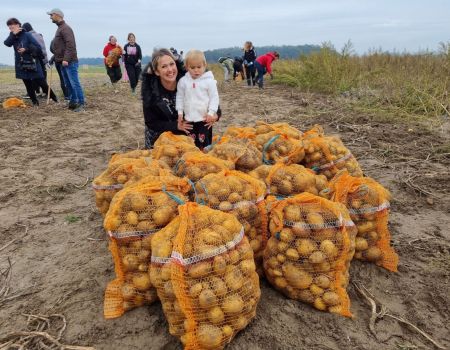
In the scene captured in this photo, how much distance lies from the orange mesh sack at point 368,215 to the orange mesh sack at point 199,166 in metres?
0.83

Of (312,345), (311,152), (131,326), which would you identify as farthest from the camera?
(311,152)

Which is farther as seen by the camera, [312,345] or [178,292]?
[312,345]

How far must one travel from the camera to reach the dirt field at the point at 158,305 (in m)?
2.03

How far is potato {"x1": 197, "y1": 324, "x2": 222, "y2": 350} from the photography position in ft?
5.88

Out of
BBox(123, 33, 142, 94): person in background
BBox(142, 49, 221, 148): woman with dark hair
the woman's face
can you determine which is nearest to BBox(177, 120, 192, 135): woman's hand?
BBox(142, 49, 221, 148): woman with dark hair

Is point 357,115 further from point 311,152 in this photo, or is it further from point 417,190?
point 311,152

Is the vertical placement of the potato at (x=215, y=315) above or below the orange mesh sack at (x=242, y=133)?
below

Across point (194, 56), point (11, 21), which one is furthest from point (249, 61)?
point (194, 56)

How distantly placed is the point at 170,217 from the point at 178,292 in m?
0.52

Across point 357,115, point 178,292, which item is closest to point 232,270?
point 178,292

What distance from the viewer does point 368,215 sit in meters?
2.49

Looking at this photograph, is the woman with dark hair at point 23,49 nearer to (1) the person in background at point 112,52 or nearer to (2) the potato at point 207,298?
(1) the person in background at point 112,52

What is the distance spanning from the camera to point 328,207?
7.12 feet

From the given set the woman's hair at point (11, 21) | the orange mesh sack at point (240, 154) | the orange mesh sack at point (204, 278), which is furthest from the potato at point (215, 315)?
the woman's hair at point (11, 21)
